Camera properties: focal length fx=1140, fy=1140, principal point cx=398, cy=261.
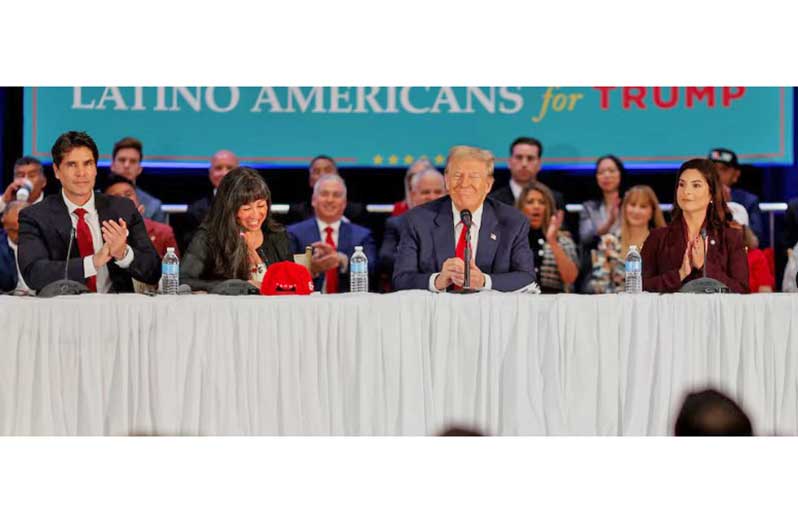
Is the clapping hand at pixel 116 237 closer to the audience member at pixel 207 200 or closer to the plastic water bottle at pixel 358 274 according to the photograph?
the plastic water bottle at pixel 358 274

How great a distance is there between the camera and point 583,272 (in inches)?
255

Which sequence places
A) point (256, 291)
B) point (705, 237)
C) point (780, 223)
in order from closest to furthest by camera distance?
1. point (256, 291)
2. point (705, 237)
3. point (780, 223)

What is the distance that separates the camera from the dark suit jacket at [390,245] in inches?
232

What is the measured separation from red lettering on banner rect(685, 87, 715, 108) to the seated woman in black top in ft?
11.0

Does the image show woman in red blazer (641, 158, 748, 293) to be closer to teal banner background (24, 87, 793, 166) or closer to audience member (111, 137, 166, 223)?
teal banner background (24, 87, 793, 166)

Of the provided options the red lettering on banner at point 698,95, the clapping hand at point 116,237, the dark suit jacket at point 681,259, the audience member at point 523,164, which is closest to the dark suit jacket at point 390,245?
the audience member at point 523,164

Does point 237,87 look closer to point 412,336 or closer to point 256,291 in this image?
point 256,291

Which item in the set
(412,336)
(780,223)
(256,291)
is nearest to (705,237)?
(412,336)

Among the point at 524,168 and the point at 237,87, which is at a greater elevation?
the point at 237,87

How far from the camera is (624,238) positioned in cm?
605

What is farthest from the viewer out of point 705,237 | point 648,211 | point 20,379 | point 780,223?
point 780,223

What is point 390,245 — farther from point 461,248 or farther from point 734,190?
point 734,190

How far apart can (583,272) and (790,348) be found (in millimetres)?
2429

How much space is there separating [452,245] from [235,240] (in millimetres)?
935
